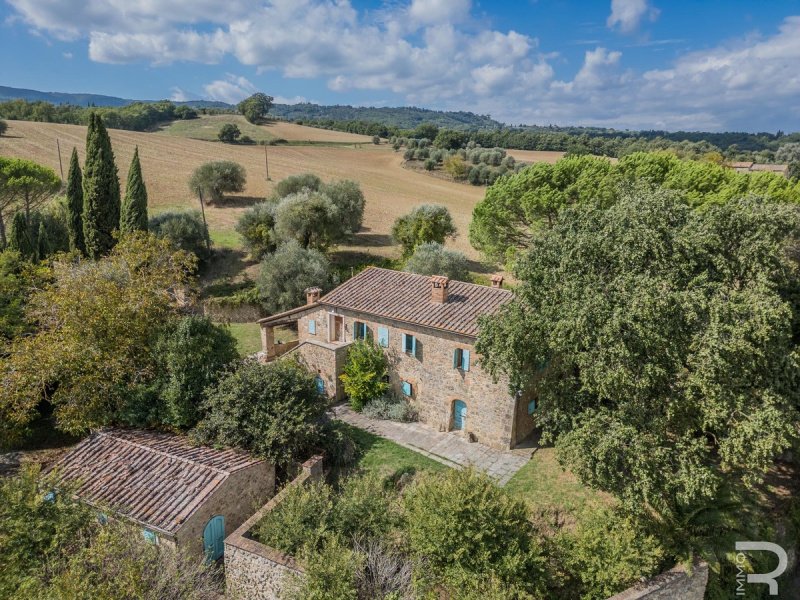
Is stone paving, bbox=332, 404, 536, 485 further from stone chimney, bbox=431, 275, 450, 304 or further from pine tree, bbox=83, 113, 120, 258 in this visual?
pine tree, bbox=83, 113, 120, 258

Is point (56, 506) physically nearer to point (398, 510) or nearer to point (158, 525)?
point (158, 525)

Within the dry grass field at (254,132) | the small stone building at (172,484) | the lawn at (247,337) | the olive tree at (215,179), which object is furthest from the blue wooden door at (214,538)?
the dry grass field at (254,132)

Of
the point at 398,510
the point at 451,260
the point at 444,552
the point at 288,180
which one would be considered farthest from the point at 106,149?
the point at 444,552

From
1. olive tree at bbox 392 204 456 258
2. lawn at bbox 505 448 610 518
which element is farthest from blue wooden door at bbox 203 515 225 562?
olive tree at bbox 392 204 456 258

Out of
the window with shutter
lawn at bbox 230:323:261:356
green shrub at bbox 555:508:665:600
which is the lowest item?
lawn at bbox 230:323:261:356

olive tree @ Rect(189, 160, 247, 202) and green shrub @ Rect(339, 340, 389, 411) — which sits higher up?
olive tree @ Rect(189, 160, 247, 202)

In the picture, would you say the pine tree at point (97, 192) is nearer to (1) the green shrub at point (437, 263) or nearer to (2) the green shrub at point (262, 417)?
(1) the green shrub at point (437, 263)
